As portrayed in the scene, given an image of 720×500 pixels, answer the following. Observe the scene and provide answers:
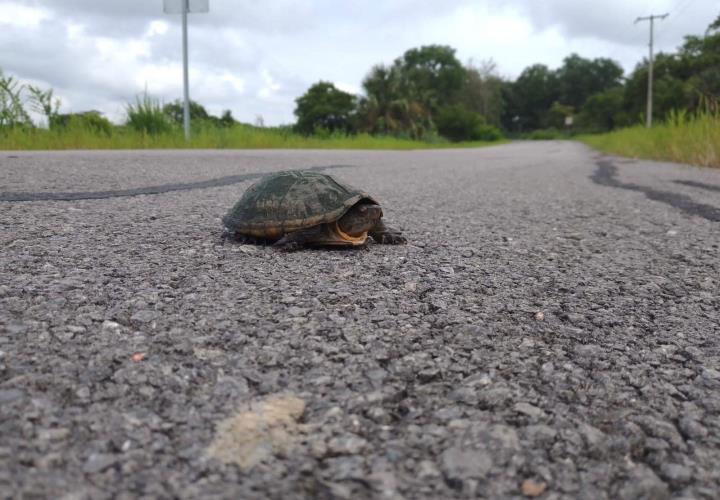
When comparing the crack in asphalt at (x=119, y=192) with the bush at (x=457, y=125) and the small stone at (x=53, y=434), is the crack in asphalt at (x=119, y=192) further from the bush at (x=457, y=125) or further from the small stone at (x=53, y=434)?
the bush at (x=457, y=125)

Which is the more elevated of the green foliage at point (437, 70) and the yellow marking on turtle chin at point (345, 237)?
the green foliage at point (437, 70)

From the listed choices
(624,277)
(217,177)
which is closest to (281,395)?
(624,277)

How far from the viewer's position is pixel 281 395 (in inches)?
49.4

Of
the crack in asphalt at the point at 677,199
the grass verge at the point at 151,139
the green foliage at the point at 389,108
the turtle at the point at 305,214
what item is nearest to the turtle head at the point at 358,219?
the turtle at the point at 305,214

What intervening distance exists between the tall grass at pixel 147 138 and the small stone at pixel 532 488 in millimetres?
9815

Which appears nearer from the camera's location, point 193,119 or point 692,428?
point 692,428

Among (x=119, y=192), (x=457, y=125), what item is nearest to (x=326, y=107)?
(x=457, y=125)

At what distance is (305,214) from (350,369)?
4.44 ft

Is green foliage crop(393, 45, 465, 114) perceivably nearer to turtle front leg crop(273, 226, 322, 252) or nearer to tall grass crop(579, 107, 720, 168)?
tall grass crop(579, 107, 720, 168)

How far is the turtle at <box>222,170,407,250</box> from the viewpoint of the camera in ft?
8.66

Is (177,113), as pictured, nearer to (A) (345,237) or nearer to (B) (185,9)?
(B) (185,9)

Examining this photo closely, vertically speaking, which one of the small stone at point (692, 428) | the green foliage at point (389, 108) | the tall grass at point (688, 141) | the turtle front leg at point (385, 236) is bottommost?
the small stone at point (692, 428)

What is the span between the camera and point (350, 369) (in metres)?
1.39

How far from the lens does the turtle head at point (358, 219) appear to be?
2719mm
